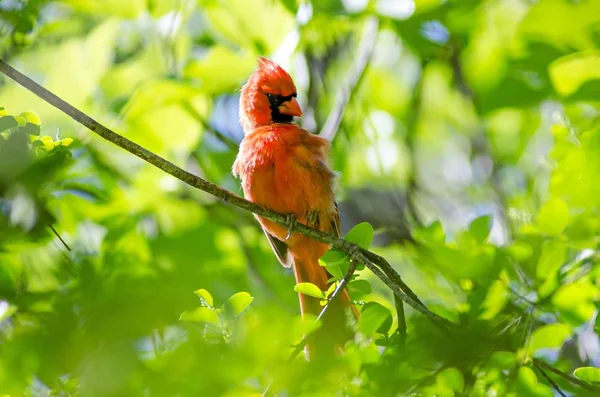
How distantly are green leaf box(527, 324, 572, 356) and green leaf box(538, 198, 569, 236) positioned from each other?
30cm

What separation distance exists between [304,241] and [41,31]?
152 cm

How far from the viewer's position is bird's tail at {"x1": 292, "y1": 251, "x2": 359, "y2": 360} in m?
1.33

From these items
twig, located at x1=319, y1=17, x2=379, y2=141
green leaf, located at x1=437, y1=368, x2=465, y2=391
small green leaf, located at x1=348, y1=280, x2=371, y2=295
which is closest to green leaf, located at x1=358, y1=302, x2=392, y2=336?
small green leaf, located at x1=348, y1=280, x2=371, y2=295

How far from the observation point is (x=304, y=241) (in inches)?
130

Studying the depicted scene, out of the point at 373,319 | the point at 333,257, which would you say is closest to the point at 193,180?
the point at 333,257

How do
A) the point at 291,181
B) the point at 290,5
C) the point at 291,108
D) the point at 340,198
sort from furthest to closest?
the point at 291,108 → the point at 340,198 → the point at 290,5 → the point at 291,181

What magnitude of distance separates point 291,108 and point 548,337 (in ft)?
6.31

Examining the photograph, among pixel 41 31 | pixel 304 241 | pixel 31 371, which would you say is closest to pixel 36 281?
pixel 31 371

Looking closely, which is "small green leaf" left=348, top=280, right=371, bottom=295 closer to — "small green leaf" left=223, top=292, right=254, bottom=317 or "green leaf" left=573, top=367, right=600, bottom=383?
"small green leaf" left=223, top=292, right=254, bottom=317

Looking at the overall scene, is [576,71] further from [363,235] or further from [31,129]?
[31,129]

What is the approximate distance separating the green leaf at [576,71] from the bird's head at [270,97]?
1523 mm

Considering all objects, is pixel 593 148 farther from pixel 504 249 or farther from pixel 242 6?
pixel 242 6

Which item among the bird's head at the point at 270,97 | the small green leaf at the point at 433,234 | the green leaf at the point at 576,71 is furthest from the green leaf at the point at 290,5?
the small green leaf at the point at 433,234

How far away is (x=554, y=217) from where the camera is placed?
2.03 meters
